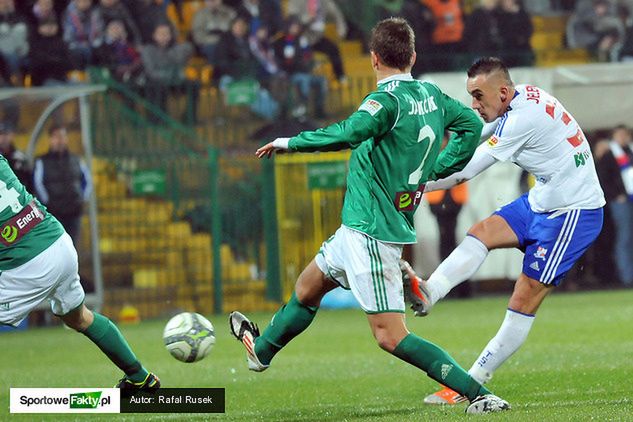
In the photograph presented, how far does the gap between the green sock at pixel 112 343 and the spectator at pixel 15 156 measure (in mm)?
9070

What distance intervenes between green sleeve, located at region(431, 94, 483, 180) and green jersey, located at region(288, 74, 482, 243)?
0.16 ft

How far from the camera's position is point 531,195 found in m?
9.46

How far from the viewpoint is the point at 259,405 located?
984cm

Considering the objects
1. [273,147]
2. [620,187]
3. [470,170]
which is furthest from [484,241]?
[620,187]

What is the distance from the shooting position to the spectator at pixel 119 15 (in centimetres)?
2170

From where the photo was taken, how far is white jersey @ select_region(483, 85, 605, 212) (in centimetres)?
919

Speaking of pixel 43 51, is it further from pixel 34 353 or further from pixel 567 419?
pixel 567 419

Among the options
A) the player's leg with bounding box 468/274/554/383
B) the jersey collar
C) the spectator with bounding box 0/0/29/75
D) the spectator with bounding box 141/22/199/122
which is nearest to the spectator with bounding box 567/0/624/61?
the spectator with bounding box 141/22/199/122

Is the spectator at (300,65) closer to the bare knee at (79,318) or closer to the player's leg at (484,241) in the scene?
the player's leg at (484,241)

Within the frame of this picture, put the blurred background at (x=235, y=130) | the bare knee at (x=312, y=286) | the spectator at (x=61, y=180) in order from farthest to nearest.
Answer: the blurred background at (x=235, y=130) < the spectator at (x=61, y=180) < the bare knee at (x=312, y=286)

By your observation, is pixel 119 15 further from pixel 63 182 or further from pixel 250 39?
pixel 63 182

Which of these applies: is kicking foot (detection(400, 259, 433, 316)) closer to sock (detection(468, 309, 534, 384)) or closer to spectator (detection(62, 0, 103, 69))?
sock (detection(468, 309, 534, 384))

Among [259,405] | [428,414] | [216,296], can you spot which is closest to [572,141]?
[428,414]

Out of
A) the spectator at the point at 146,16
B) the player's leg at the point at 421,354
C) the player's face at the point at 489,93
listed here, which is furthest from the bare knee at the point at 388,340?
the spectator at the point at 146,16
